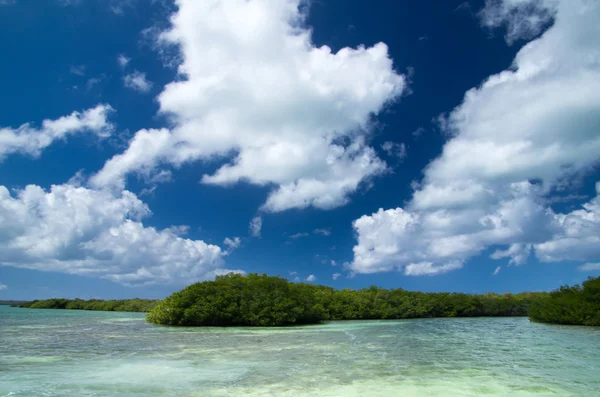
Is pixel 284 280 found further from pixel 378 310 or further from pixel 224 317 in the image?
pixel 378 310

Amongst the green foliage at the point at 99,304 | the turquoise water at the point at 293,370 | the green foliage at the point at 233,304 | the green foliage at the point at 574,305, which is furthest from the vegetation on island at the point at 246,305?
the green foliage at the point at 99,304

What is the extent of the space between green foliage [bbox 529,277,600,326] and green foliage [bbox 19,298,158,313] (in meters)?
76.5

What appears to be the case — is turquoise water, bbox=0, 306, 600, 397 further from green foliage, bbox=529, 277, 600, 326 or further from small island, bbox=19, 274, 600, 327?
green foliage, bbox=529, 277, 600, 326

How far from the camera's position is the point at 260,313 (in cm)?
4369

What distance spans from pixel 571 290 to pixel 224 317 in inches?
1495

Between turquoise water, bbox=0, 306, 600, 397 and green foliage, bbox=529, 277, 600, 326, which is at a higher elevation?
green foliage, bbox=529, 277, 600, 326

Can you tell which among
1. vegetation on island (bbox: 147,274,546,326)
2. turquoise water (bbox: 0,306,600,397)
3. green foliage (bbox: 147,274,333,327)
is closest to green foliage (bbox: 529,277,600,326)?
turquoise water (bbox: 0,306,600,397)

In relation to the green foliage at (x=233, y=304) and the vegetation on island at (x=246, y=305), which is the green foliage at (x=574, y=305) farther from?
the green foliage at (x=233, y=304)

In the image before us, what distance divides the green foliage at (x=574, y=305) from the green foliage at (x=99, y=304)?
76510mm

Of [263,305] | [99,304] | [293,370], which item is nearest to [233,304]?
[263,305]

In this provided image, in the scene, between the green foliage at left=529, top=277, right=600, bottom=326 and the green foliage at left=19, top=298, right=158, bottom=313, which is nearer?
the green foliage at left=529, top=277, right=600, bottom=326

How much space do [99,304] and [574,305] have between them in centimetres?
11034

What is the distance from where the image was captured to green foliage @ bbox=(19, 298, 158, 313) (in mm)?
100169

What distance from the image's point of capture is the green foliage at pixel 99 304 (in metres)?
Answer: 100
